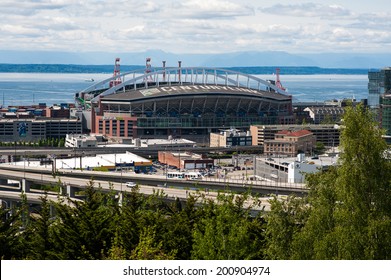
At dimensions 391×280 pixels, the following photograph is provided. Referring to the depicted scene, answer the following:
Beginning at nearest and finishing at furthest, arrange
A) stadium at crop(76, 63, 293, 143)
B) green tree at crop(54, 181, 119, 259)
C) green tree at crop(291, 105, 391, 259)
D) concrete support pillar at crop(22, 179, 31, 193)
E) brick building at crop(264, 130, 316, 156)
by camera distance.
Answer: green tree at crop(291, 105, 391, 259)
green tree at crop(54, 181, 119, 259)
concrete support pillar at crop(22, 179, 31, 193)
brick building at crop(264, 130, 316, 156)
stadium at crop(76, 63, 293, 143)

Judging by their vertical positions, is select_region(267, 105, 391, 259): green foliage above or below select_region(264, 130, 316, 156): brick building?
above

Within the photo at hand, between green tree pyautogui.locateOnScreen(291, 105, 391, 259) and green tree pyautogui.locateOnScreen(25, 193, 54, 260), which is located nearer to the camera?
green tree pyautogui.locateOnScreen(291, 105, 391, 259)

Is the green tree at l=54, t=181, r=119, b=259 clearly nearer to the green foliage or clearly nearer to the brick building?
the green foliage

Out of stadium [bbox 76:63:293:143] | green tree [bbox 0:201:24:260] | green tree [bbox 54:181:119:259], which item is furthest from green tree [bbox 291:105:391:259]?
stadium [bbox 76:63:293:143]

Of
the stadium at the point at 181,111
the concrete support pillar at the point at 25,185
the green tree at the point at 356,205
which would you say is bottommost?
the concrete support pillar at the point at 25,185

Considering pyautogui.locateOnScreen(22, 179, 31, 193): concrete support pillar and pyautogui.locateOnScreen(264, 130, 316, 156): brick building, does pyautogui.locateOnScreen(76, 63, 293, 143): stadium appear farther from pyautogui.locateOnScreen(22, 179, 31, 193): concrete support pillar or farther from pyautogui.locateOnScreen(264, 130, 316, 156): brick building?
pyautogui.locateOnScreen(22, 179, 31, 193): concrete support pillar

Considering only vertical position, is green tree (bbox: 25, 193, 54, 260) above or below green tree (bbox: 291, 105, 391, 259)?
below

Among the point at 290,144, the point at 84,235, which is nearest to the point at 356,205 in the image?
the point at 84,235

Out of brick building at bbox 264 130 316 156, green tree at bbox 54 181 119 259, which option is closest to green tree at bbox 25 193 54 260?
green tree at bbox 54 181 119 259

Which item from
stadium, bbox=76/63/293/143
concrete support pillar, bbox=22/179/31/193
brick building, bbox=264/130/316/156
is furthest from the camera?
stadium, bbox=76/63/293/143

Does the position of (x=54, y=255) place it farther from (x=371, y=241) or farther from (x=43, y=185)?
(x=43, y=185)

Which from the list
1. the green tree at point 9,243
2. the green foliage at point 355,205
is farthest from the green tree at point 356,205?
the green tree at point 9,243

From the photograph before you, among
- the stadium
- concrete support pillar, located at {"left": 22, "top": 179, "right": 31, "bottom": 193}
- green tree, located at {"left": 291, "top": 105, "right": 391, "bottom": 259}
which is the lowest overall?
concrete support pillar, located at {"left": 22, "top": 179, "right": 31, "bottom": 193}

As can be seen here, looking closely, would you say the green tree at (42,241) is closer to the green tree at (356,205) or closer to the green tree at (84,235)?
the green tree at (84,235)
